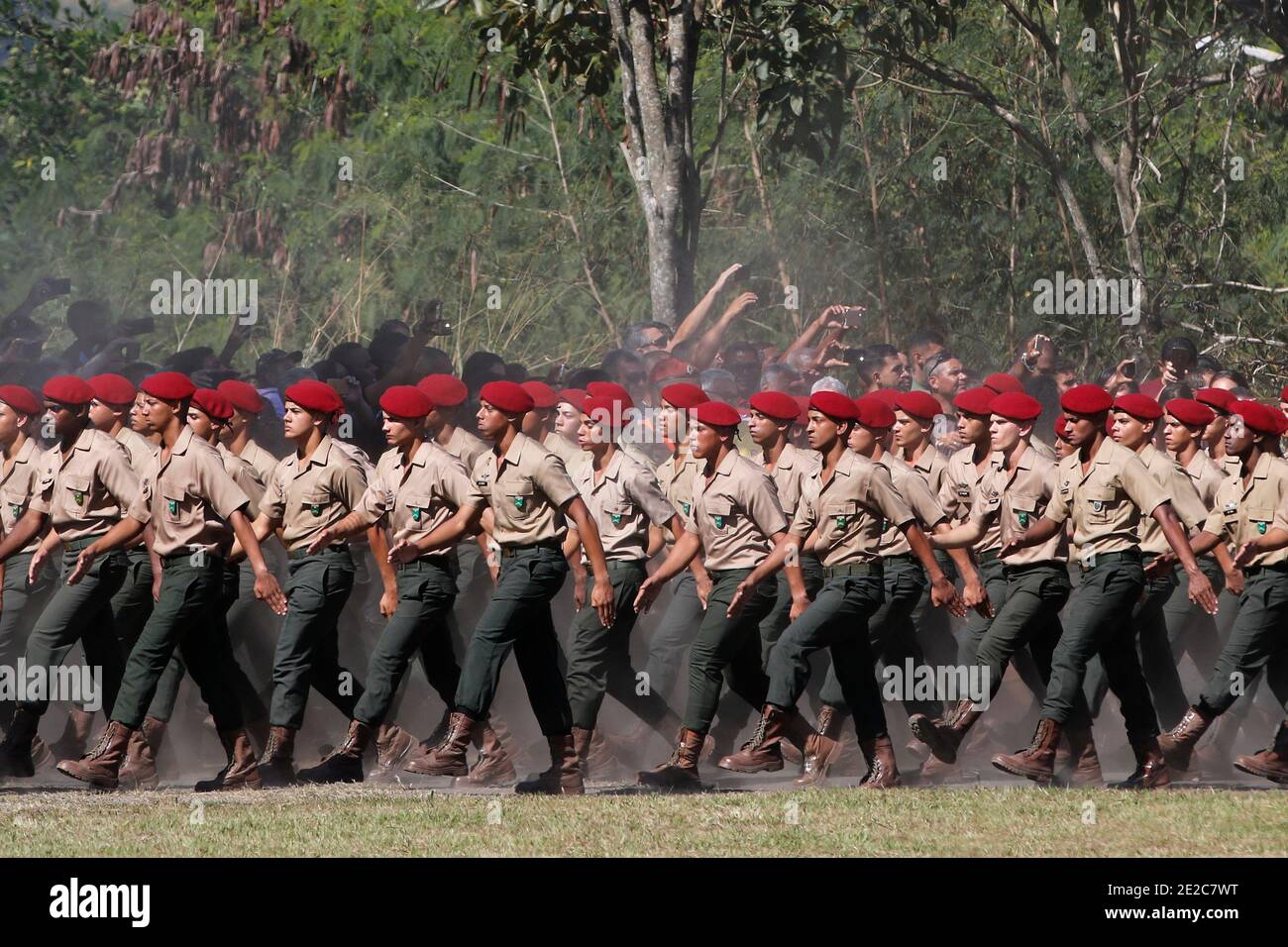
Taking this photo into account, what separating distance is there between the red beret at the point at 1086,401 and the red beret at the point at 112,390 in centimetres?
470

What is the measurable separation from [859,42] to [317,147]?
28.7ft

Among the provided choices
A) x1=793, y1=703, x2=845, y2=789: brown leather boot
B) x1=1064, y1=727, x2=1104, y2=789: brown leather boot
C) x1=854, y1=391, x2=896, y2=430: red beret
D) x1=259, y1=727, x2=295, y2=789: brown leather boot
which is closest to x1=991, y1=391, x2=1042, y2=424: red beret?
x1=854, y1=391, x2=896, y2=430: red beret

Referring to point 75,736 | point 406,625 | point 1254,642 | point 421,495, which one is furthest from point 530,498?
point 1254,642

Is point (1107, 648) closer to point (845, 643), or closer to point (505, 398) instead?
point (845, 643)

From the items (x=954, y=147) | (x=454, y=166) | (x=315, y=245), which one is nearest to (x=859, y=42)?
(x=954, y=147)

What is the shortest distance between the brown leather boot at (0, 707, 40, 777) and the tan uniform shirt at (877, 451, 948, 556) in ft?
13.5

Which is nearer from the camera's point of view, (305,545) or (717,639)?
(717,639)

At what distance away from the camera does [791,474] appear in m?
11.7

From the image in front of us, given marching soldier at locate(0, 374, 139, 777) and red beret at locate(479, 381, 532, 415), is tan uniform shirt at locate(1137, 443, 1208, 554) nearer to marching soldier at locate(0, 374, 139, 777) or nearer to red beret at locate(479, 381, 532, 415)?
red beret at locate(479, 381, 532, 415)

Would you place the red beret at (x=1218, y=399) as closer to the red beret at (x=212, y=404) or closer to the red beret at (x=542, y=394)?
the red beret at (x=542, y=394)

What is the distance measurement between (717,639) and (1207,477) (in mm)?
3322

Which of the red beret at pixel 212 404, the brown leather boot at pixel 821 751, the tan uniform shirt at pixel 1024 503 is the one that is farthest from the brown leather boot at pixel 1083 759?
the red beret at pixel 212 404

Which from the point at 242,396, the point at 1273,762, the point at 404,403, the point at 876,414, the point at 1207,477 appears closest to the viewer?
the point at 1273,762

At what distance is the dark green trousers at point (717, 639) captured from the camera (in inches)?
412
